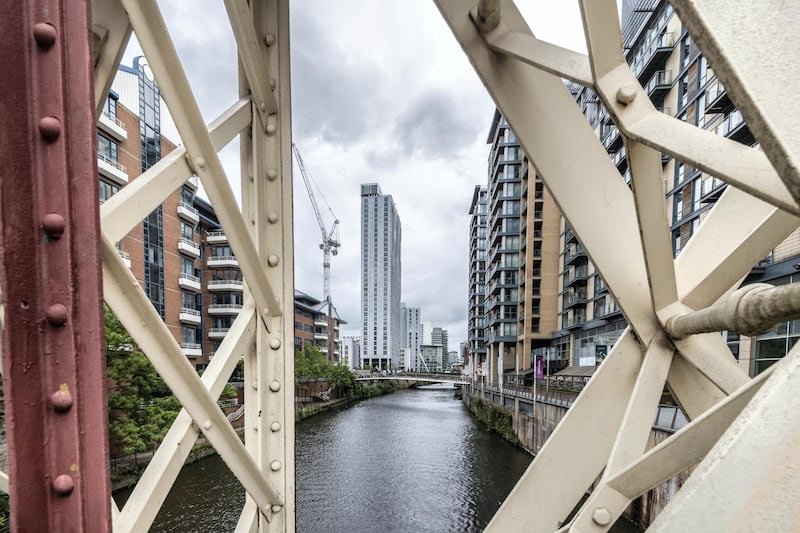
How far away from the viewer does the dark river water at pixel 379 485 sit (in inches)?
536

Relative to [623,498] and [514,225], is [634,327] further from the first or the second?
[514,225]

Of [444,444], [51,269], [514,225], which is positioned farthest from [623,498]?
[514,225]

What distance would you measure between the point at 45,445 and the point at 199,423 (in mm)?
709

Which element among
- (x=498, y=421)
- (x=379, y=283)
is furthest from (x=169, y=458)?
(x=379, y=283)

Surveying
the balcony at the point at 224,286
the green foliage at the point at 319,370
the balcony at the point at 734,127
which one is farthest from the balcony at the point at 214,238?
the balcony at the point at 734,127

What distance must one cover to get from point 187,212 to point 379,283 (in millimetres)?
111755

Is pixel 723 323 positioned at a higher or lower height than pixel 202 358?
higher

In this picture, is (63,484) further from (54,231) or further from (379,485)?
(379,485)

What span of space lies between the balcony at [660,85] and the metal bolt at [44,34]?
31064 mm

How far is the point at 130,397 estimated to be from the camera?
540 inches

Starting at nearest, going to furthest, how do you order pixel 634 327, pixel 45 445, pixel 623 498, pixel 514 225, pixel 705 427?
pixel 45 445
pixel 705 427
pixel 623 498
pixel 634 327
pixel 514 225

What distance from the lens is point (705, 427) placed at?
990 millimetres

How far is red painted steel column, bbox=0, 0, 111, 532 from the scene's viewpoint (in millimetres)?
624

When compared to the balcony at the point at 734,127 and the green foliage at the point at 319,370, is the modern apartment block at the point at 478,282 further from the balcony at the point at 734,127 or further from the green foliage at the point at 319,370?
the balcony at the point at 734,127
